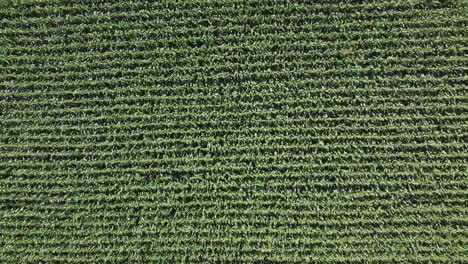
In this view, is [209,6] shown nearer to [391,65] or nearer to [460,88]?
[391,65]

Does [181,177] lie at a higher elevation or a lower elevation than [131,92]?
lower

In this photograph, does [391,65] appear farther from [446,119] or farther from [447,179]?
[447,179]

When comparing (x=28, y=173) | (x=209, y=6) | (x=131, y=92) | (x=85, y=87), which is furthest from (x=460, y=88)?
(x=28, y=173)

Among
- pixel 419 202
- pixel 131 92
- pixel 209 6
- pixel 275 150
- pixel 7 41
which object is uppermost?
pixel 209 6

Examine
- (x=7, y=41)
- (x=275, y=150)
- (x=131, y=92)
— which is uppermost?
(x=7, y=41)

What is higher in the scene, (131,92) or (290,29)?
(290,29)

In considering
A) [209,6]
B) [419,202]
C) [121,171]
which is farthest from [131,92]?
[419,202]
